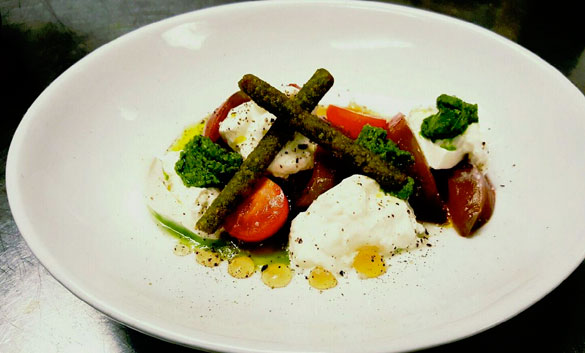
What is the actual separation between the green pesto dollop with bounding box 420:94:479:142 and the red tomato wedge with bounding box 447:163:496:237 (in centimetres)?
19

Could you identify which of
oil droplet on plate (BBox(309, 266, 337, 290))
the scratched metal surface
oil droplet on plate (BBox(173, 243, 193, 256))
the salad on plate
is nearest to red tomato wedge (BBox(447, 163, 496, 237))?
the salad on plate

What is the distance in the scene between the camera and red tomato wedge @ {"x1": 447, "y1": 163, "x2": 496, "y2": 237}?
2107 mm

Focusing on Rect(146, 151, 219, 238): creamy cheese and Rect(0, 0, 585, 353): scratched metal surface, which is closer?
Rect(0, 0, 585, 353): scratched metal surface

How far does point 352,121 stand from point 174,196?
919 mm

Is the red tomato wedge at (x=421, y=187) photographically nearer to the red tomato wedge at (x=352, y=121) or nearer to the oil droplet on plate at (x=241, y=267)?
the red tomato wedge at (x=352, y=121)

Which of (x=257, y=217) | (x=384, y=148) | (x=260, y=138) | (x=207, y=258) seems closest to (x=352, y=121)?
(x=384, y=148)

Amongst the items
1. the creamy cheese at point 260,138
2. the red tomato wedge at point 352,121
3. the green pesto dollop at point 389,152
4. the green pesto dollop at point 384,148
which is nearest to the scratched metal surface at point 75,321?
the green pesto dollop at point 389,152

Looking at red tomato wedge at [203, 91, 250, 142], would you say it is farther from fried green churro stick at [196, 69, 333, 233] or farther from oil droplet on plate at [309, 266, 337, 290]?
oil droplet on plate at [309, 266, 337, 290]

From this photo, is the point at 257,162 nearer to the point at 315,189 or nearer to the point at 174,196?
the point at 315,189

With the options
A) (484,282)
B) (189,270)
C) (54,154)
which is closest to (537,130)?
(484,282)

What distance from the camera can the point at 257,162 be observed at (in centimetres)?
212

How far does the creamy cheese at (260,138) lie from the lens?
7.29 feet

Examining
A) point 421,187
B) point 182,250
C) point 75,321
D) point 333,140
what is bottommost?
point 75,321

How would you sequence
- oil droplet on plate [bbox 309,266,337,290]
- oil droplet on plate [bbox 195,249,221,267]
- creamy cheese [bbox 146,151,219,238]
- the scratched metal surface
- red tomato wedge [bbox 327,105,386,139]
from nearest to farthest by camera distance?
the scratched metal surface, oil droplet on plate [bbox 309,266,337,290], oil droplet on plate [bbox 195,249,221,267], creamy cheese [bbox 146,151,219,238], red tomato wedge [bbox 327,105,386,139]
